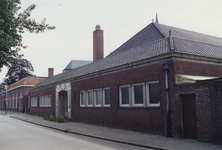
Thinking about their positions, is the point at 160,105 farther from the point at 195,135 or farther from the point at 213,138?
the point at 213,138

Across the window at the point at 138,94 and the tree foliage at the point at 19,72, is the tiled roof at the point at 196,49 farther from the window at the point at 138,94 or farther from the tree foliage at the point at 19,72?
the tree foliage at the point at 19,72

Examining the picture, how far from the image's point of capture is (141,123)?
13.9 metres

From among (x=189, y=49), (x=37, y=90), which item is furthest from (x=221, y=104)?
(x=37, y=90)

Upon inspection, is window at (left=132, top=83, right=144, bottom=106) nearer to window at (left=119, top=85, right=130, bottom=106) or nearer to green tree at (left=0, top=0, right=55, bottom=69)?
window at (left=119, top=85, right=130, bottom=106)

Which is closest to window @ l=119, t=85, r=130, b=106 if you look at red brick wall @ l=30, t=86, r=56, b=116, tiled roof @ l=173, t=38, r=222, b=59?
tiled roof @ l=173, t=38, r=222, b=59

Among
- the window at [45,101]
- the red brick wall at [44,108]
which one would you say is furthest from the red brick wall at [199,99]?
the window at [45,101]

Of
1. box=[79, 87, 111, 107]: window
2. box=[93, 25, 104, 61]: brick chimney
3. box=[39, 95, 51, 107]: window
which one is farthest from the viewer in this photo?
box=[93, 25, 104, 61]: brick chimney

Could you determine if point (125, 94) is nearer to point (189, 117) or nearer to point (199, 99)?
point (189, 117)

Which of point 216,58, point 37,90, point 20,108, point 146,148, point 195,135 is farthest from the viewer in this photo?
point 20,108

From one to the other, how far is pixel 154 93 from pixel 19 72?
184 feet

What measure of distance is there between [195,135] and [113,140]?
385cm

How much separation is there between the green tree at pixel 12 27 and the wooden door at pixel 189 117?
323 inches

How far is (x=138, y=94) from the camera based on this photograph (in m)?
14.6

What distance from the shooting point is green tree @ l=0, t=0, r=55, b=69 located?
1238cm
